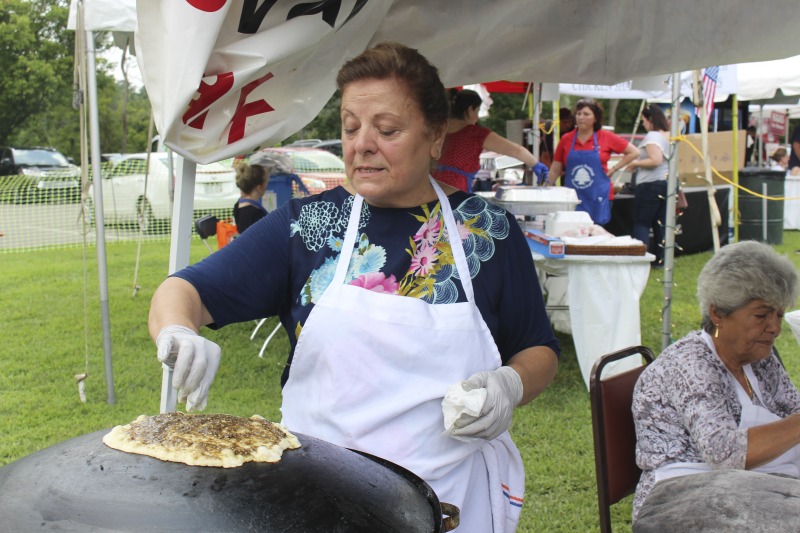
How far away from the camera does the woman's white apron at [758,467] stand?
2.18 metres

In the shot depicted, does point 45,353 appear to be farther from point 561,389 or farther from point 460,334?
point 460,334

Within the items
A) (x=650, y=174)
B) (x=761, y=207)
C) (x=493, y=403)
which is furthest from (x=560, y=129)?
(x=493, y=403)

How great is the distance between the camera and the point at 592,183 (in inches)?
261

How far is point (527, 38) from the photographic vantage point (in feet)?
7.87

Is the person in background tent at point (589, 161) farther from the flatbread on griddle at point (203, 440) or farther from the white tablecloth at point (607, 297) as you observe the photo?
the flatbread on griddle at point (203, 440)

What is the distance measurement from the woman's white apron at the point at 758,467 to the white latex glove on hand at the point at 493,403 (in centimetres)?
81

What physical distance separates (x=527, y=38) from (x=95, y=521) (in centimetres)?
194

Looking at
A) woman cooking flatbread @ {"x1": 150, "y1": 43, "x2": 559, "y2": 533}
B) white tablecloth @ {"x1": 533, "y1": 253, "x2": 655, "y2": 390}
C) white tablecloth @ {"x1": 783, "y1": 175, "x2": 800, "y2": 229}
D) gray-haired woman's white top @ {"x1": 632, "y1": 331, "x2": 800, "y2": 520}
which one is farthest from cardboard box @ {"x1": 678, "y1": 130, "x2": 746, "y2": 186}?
woman cooking flatbread @ {"x1": 150, "y1": 43, "x2": 559, "y2": 533}

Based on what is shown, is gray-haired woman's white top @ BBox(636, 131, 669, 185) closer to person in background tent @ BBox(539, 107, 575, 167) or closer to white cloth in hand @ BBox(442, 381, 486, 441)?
person in background tent @ BBox(539, 107, 575, 167)

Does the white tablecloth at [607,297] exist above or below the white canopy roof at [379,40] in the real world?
below

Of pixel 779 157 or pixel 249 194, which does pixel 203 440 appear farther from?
pixel 779 157

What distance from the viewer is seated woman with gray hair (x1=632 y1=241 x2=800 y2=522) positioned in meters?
2.09

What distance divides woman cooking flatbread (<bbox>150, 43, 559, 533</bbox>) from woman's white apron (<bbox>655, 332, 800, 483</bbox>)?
606 millimetres

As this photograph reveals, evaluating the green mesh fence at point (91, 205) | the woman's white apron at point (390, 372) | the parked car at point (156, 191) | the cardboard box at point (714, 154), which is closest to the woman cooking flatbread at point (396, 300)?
the woman's white apron at point (390, 372)
